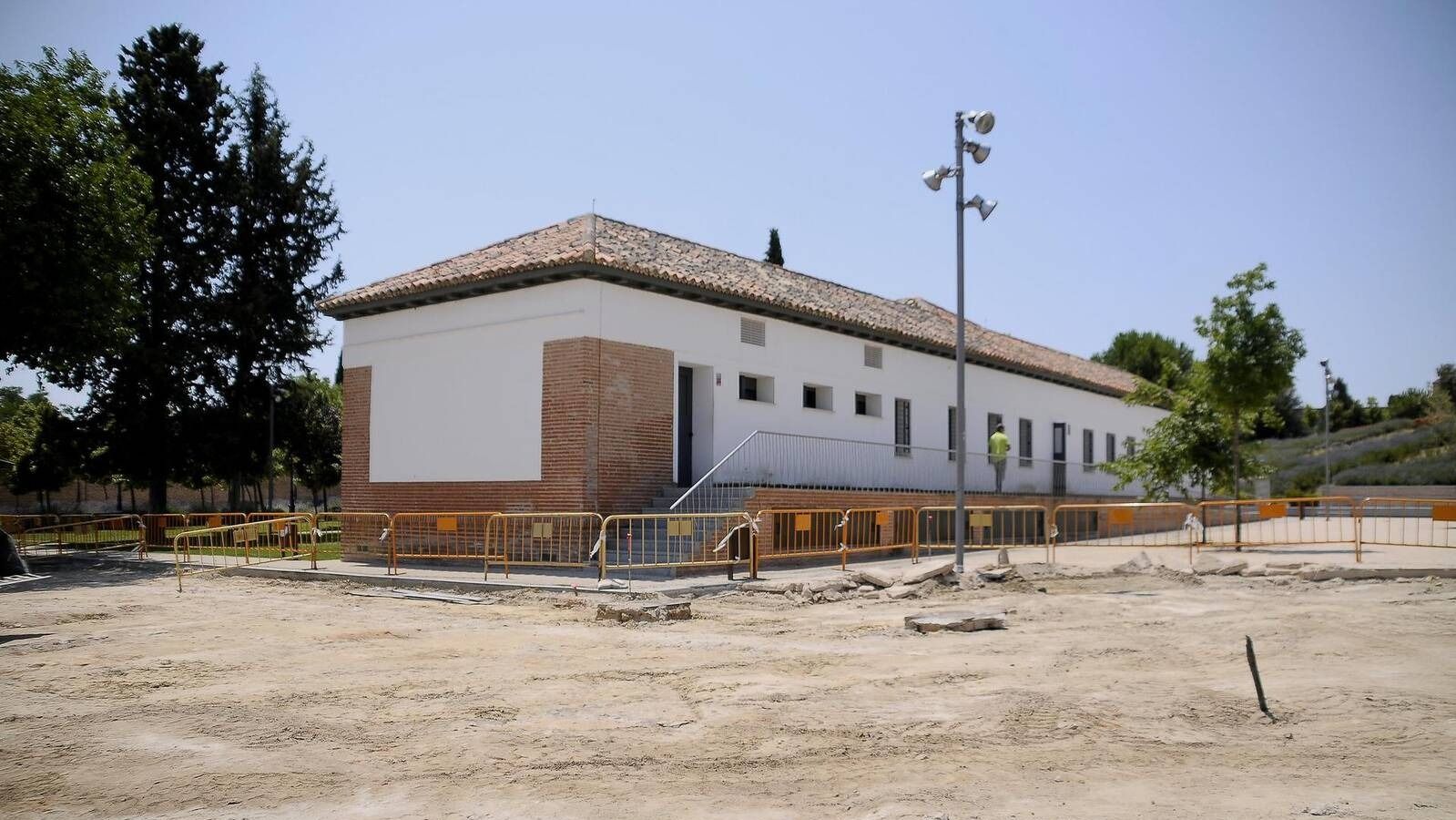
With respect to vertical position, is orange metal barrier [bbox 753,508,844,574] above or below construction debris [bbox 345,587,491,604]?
above

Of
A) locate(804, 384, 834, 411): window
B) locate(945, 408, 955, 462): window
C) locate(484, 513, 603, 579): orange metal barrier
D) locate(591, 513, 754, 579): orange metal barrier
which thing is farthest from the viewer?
locate(945, 408, 955, 462): window

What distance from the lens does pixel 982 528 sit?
987 inches

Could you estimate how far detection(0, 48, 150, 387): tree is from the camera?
74.1ft

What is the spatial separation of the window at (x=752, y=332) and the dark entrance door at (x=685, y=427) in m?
1.50

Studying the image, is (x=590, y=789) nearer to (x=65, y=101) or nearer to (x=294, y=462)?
(x=65, y=101)

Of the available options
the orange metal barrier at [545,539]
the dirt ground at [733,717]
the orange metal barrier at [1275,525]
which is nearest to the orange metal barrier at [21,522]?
the orange metal barrier at [545,539]

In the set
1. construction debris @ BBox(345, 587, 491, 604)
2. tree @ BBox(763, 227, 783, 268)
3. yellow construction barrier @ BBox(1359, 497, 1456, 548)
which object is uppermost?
tree @ BBox(763, 227, 783, 268)

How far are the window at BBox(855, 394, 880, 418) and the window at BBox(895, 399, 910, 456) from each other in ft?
3.19

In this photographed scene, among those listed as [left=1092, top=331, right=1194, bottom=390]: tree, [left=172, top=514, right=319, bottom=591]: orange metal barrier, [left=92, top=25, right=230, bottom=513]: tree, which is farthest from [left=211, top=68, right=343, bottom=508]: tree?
[left=1092, top=331, right=1194, bottom=390]: tree

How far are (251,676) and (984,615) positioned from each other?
24.2 ft

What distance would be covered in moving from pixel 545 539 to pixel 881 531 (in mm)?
7356

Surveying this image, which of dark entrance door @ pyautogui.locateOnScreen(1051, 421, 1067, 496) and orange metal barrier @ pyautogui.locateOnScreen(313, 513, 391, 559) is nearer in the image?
orange metal barrier @ pyautogui.locateOnScreen(313, 513, 391, 559)

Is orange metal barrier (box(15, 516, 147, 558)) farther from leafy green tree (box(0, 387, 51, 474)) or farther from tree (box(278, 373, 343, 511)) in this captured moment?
leafy green tree (box(0, 387, 51, 474))

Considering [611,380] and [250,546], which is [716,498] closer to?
[611,380]
